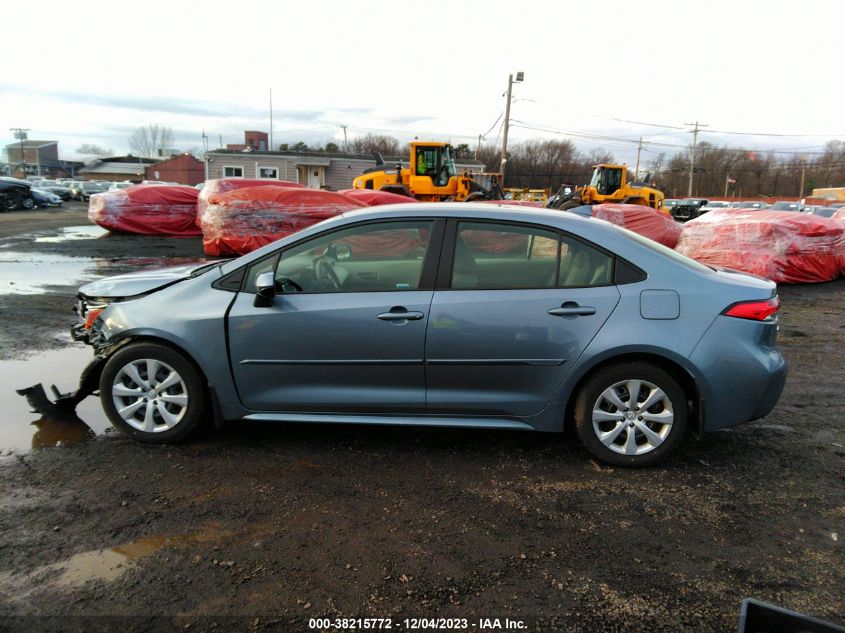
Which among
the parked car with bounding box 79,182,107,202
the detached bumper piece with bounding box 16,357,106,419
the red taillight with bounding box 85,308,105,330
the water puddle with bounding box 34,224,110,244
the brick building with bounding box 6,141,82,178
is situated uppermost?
the brick building with bounding box 6,141,82,178

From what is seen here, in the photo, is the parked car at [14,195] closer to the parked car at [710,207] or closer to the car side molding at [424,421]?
the car side molding at [424,421]

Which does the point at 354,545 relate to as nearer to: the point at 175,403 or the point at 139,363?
the point at 175,403

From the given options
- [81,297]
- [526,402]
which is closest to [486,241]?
[526,402]

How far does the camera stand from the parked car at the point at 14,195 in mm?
30891

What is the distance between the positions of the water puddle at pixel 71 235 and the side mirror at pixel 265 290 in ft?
53.0

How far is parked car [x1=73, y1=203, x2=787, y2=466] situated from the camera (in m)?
3.70

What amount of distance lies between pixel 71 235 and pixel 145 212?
2.94 meters

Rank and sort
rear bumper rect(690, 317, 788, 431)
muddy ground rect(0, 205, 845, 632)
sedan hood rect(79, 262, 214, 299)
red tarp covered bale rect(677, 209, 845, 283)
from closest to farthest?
muddy ground rect(0, 205, 845, 632) < rear bumper rect(690, 317, 788, 431) < sedan hood rect(79, 262, 214, 299) < red tarp covered bale rect(677, 209, 845, 283)

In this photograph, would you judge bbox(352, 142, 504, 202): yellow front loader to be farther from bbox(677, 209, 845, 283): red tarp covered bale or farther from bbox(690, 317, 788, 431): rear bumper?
bbox(690, 317, 788, 431): rear bumper

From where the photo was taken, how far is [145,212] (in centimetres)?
1853

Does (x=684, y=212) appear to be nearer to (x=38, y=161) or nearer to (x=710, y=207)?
(x=710, y=207)

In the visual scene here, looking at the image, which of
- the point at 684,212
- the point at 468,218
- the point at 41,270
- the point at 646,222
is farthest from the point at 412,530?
the point at 684,212

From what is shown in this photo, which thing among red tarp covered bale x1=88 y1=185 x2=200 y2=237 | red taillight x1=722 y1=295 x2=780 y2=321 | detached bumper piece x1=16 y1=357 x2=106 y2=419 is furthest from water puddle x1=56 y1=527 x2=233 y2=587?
red tarp covered bale x1=88 y1=185 x2=200 y2=237

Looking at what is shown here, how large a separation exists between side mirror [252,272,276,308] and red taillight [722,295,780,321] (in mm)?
2811
